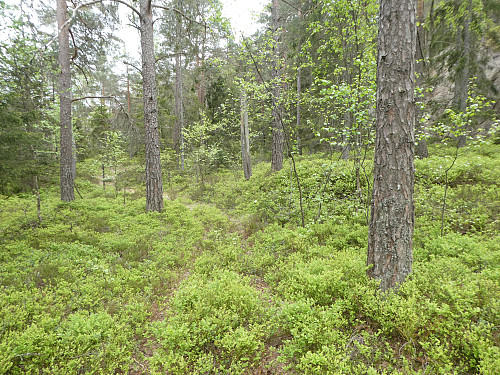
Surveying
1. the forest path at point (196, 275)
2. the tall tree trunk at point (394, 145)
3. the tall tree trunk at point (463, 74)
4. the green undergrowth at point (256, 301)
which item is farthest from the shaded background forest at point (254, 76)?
the forest path at point (196, 275)

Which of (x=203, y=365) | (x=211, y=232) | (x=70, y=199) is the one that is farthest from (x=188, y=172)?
(x=203, y=365)

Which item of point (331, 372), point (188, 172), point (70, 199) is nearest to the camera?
point (331, 372)

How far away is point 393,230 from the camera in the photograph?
3.24 m

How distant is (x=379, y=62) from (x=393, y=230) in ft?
8.06

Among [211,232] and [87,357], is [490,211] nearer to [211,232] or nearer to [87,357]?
[211,232]

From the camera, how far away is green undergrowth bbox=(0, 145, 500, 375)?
2.47 m

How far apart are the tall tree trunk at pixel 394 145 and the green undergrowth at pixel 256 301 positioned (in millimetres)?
340

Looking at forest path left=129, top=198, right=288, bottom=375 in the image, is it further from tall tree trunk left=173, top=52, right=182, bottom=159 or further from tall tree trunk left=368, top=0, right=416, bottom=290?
tall tree trunk left=173, top=52, right=182, bottom=159

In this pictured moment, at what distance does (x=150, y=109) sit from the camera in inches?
315

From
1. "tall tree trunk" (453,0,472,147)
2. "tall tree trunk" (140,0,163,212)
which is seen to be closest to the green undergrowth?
"tall tree trunk" (140,0,163,212)

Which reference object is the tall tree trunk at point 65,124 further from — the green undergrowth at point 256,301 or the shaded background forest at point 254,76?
the green undergrowth at point 256,301

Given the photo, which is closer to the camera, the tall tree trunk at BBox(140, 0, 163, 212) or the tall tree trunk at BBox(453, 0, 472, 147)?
the tall tree trunk at BBox(140, 0, 163, 212)

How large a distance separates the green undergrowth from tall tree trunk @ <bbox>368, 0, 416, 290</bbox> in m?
0.34

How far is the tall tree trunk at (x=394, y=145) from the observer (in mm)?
3039
